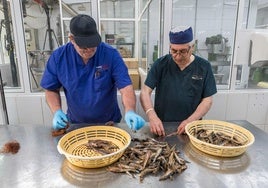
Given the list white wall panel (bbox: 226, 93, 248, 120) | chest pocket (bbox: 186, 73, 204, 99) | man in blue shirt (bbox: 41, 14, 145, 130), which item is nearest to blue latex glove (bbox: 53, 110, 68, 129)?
man in blue shirt (bbox: 41, 14, 145, 130)

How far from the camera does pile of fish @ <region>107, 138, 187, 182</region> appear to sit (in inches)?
38.1

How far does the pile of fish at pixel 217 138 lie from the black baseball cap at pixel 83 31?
31.5 inches

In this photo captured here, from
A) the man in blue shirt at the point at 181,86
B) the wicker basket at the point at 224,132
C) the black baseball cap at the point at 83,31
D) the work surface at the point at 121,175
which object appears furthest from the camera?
the man in blue shirt at the point at 181,86

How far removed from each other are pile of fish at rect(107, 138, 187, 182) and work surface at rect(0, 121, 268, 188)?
0.02 meters

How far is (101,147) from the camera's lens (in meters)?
1.13

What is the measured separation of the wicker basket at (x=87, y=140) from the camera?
0.96 m

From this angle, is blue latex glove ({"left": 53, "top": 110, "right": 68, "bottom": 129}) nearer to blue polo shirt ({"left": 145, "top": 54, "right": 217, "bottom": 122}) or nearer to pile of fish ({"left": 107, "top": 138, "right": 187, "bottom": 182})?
pile of fish ({"left": 107, "top": 138, "right": 187, "bottom": 182})

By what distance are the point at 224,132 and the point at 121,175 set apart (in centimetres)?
70

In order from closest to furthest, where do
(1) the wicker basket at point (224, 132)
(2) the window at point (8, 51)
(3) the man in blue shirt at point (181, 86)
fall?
(1) the wicker basket at point (224, 132), (3) the man in blue shirt at point (181, 86), (2) the window at point (8, 51)

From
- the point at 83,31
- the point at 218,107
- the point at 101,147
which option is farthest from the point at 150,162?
Answer: the point at 218,107

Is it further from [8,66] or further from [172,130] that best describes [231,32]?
[8,66]

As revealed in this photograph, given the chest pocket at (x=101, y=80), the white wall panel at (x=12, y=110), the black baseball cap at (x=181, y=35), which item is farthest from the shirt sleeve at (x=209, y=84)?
the white wall panel at (x=12, y=110)

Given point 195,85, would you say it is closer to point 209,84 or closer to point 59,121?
point 209,84

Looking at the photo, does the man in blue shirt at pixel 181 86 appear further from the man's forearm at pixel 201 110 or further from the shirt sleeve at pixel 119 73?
the shirt sleeve at pixel 119 73
